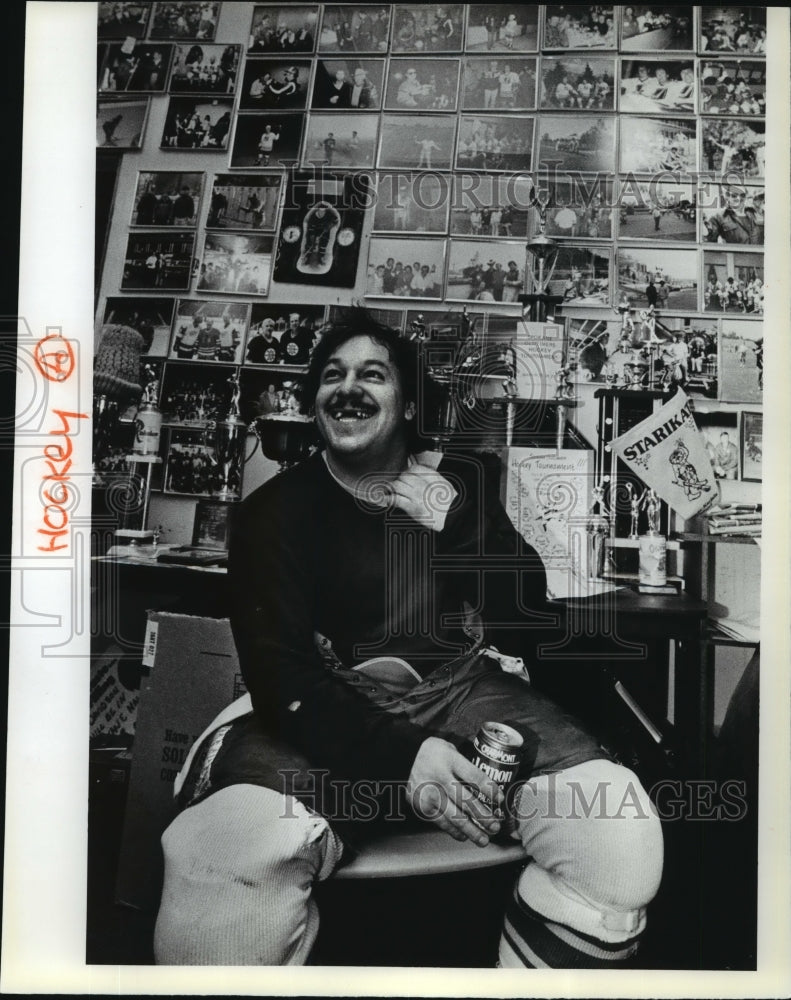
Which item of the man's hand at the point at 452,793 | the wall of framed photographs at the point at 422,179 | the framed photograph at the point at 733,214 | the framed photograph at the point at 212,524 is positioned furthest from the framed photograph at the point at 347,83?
the man's hand at the point at 452,793

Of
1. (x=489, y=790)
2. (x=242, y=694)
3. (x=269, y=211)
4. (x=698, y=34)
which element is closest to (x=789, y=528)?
(x=489, y=790)

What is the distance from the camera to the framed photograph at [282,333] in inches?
72.9

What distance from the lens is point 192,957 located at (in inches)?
67.9

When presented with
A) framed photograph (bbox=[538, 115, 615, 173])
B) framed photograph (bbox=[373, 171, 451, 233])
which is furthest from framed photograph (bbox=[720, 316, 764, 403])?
framed photograph (bbox=[373, 171, 451, 233])

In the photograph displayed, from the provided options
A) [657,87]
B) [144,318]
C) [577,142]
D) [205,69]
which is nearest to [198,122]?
[205,69]

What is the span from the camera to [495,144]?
1.89 meters

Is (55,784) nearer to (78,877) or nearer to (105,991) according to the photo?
(78,877)

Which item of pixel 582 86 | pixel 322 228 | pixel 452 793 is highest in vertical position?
pixel 582 86

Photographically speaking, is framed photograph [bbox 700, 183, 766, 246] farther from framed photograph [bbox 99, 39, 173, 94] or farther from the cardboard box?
the cardboard box

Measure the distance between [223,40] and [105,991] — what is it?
2.43m

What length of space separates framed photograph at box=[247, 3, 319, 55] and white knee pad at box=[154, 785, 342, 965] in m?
1.88

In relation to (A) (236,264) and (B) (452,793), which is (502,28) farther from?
(B) (452,793)

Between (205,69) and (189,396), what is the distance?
34.2 inches

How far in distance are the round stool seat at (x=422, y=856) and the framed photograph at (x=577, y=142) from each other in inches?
67.0
